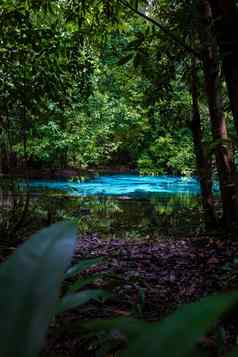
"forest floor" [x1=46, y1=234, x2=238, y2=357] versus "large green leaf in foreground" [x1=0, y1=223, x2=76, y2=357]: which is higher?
"large green leaf in foreground" [x1=0, y1=223, x2=76, y2=357]

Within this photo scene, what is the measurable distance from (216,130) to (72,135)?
30.2 ft

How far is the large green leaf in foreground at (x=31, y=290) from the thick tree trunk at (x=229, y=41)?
1.67 meters

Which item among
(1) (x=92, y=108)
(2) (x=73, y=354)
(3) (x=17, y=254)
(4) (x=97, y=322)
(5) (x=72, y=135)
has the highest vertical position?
(1) (x=92, y=108)

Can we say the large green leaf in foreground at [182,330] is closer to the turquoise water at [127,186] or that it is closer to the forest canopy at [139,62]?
the forest canopy at [139,62]

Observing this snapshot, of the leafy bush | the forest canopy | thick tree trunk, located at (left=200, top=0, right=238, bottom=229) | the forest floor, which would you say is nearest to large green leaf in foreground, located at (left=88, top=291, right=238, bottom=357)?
the leafy bush

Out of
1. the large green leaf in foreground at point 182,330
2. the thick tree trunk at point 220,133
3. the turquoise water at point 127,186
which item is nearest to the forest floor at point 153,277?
the thick tree trunk at point 220,133

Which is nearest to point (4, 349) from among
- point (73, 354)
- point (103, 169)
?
point (73, 354)

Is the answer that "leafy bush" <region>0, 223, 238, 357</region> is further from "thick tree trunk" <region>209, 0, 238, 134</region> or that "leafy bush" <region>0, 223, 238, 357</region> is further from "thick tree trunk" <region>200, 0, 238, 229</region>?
"thick tree trunk" <region>200, 0, 238, 229</region>

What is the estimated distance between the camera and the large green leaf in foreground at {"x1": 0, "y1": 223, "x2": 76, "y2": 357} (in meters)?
0.44

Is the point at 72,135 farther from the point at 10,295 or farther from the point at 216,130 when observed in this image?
the point at 10,295

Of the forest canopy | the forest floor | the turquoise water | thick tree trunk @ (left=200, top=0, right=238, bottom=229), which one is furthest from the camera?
the turquoise water

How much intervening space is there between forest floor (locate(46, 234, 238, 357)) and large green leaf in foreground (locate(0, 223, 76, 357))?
0.84m

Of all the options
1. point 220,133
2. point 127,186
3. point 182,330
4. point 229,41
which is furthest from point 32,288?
point 127,186

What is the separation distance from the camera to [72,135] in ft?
44.1
